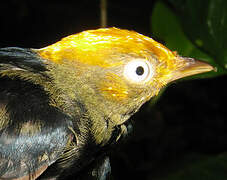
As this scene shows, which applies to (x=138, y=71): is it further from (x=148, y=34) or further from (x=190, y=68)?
(x=148, y=34)

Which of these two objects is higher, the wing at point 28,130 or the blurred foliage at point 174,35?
the blurred foliage at point 174,35

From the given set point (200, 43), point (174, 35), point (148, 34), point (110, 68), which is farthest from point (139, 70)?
point (148, 34)

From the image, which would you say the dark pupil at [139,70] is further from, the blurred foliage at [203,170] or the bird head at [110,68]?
the blurred foliage at [203,170]

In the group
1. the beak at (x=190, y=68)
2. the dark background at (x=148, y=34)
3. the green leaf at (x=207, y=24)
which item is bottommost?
the dark background at (x=148, y=34)

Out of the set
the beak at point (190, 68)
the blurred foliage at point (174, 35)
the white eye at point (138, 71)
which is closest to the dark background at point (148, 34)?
the blurred foliage at point (174, 35)

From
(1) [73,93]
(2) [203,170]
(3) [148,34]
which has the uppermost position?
(1) [73,93]

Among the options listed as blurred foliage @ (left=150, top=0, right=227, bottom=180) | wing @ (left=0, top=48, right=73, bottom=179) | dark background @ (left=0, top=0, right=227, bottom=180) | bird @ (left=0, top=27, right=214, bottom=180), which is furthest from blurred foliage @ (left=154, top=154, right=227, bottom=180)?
dark background @ (left=0, top=0, right=227, bottom=180)

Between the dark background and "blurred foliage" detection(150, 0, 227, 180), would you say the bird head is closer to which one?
"blurred foliage" detection(150, 0, 227, 180)
